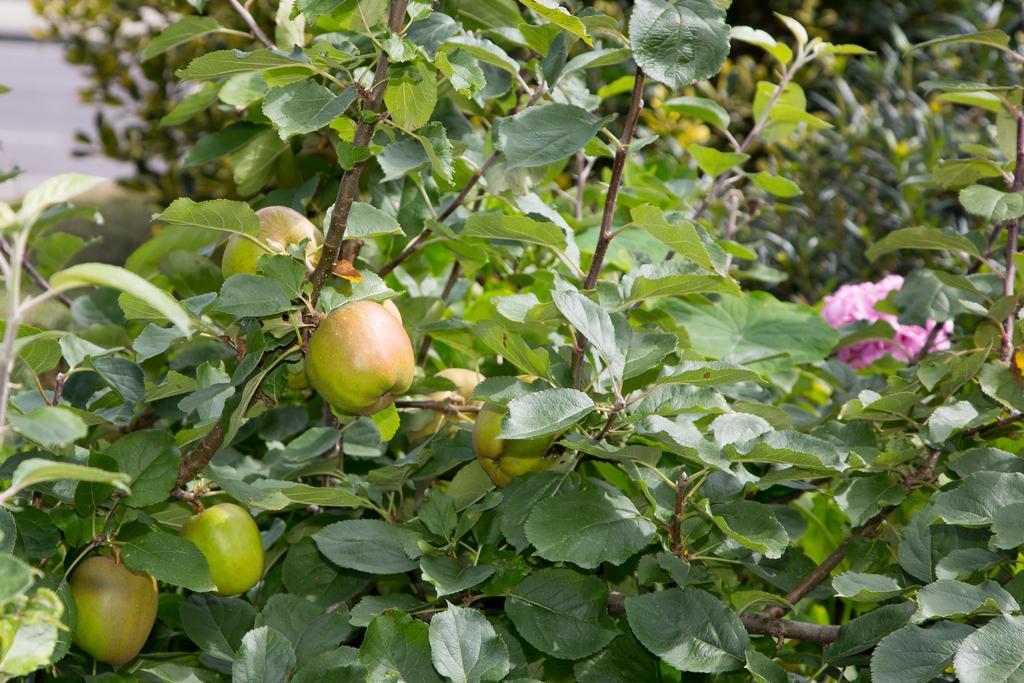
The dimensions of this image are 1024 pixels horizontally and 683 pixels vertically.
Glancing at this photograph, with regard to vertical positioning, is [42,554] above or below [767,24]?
above

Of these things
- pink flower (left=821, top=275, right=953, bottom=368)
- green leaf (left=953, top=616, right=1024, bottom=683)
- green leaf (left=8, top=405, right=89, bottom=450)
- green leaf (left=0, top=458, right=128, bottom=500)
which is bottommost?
pink flower (left=821, top=275, right=953, bottom=368)

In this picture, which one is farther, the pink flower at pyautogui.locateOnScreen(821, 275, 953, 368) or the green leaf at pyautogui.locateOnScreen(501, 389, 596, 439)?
the pink flower at pyautogui.locateOnScreen(821, 275, 953, 368)

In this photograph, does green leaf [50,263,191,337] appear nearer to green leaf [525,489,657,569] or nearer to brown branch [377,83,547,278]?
green leaf [525,489,657,569]

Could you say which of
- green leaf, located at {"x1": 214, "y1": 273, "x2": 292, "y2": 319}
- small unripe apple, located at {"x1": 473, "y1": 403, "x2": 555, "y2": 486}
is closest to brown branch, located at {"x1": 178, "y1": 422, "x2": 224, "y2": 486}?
green leaf, located at {"x1": 214, "y1": 273, "x2": 292, "y2": 319}

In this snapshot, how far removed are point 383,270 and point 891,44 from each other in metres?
3.17

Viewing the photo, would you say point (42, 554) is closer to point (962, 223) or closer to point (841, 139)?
point (962, 223)

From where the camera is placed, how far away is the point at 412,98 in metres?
0.89

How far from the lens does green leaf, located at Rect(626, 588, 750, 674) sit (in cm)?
88

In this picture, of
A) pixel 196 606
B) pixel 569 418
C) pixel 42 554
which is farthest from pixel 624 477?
pixel 42 554

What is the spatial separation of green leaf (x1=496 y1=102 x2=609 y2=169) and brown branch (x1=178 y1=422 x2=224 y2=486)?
13.7 inches

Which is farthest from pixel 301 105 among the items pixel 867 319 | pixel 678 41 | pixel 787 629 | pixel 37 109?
pixel 37 109

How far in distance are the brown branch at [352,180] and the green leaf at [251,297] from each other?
0.15 feet

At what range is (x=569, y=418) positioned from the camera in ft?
2.78

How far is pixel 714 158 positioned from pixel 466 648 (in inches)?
30.9
